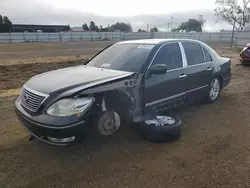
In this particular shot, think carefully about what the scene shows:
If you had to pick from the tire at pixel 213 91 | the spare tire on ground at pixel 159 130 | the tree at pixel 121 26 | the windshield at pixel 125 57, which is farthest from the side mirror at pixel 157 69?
the tree at pixel 121 26

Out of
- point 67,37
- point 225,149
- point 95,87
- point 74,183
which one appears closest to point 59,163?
point 74,183

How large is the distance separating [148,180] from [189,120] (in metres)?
2.20

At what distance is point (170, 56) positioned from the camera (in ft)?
14.9

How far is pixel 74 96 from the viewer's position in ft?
10.5

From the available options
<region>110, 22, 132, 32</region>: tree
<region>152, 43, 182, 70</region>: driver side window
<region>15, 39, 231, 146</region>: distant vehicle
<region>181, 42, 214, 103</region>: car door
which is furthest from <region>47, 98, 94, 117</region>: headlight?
<region>110, 22, 132, 32</region>: tree

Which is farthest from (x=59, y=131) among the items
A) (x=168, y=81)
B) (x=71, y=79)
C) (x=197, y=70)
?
(x=197, y=70)

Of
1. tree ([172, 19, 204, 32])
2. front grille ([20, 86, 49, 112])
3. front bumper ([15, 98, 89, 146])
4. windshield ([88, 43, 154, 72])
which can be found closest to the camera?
front bumper ([15, 98, 89, 146])

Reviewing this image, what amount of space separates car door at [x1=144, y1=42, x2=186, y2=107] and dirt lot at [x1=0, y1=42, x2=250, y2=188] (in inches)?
23.3

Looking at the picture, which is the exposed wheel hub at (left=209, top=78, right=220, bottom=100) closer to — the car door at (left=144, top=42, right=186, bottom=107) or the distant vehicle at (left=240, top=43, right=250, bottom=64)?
the car door at (left=144, top=42, right=186, bottom=107)

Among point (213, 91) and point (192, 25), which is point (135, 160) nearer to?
point (213, 91)

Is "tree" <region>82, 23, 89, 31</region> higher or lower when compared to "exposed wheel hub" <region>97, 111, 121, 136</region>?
higher

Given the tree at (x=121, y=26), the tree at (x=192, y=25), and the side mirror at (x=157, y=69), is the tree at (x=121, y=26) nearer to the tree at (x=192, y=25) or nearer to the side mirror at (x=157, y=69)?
the tree at (x=192, y=25)

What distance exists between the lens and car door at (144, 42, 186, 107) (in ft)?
13.3

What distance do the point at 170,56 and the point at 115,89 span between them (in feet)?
4.93
